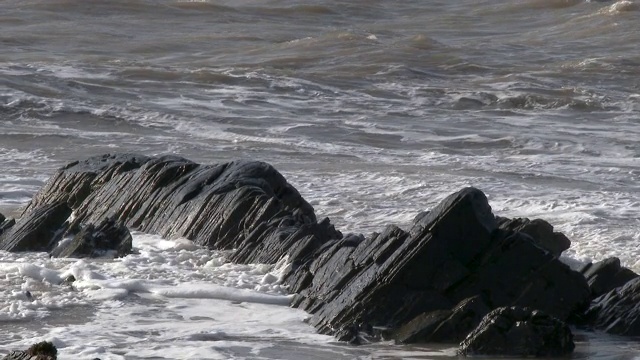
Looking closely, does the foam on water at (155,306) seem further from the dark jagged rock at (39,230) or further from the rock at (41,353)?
the rock at (41,353)

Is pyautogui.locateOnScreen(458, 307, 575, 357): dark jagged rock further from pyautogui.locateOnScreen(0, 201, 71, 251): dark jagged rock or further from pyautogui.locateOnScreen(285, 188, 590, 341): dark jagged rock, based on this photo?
pyautogui.locateOnScreen(0, 201, 71, 251): dark jagged rock

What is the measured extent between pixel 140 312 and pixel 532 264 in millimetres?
2145

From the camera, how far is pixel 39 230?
8070mm

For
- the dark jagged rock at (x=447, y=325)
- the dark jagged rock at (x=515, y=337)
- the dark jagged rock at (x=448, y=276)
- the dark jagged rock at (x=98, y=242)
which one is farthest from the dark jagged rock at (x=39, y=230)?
the dark jagged rock at (x=515, y=337)

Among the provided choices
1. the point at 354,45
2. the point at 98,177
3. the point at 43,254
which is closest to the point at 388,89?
the point at 354,45

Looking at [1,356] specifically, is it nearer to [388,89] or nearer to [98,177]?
[98,177]

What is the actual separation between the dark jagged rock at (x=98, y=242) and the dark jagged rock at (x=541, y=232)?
2513mm

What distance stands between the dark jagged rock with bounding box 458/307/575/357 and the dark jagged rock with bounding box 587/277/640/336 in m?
0.64

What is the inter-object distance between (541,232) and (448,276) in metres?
1.63

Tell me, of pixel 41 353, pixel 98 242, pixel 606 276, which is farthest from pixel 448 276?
pixel 98 242

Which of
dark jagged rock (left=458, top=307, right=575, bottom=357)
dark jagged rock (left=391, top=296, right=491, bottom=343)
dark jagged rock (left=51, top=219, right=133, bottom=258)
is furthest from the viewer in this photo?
dark jagged rock (left=51, top=219, right=133, bottom=258)

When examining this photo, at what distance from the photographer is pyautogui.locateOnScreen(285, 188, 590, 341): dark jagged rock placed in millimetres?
6109

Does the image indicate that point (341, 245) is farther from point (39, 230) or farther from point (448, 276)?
point (39, 230)

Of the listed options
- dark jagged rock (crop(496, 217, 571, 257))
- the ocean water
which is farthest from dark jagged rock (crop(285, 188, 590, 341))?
dark jagged rock (crop(496, 217, 571, 257))
